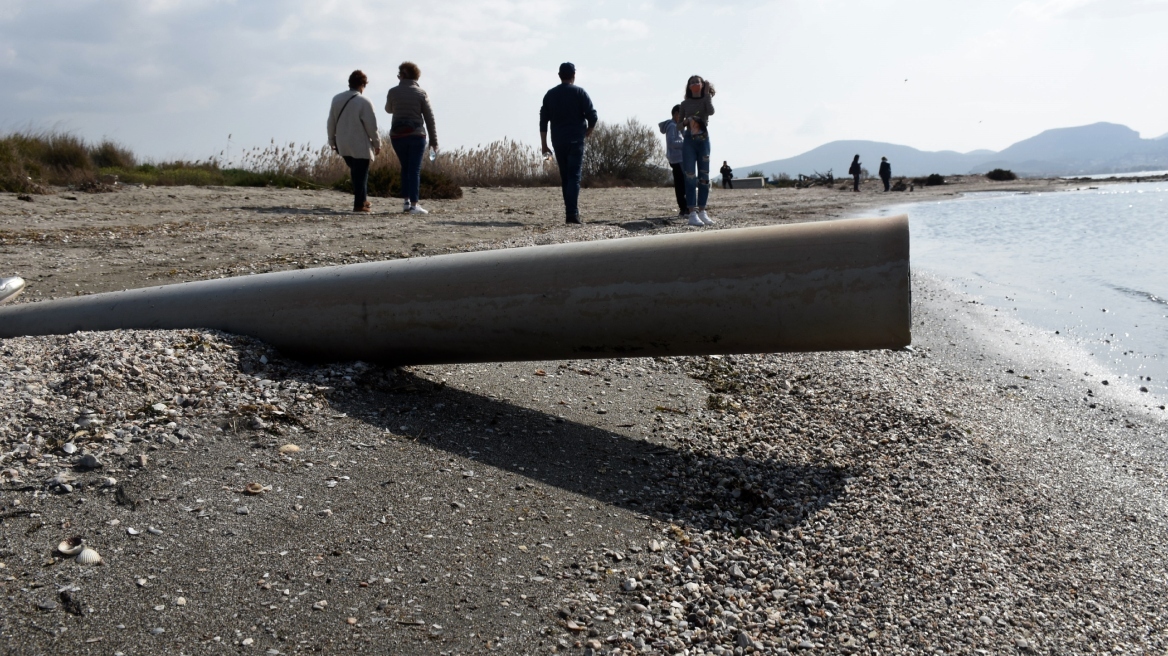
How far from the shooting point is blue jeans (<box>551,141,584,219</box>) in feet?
33.2

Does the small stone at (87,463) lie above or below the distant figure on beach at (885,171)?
below

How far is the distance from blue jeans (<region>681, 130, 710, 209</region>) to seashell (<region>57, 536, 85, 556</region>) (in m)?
8.63

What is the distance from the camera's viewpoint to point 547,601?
2.23 m

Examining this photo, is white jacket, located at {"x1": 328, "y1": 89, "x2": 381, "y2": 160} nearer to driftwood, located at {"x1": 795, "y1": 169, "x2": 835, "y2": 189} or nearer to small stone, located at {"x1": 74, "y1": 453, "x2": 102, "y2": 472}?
small stone, located at {"x1": 74, "y1": 453, "x2": 102, "y2": 472}

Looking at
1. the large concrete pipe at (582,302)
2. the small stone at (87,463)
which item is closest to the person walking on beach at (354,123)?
the large concrete pipe at (582,302)

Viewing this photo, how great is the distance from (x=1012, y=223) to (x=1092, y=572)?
15884 mm

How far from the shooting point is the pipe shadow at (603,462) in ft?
9.41

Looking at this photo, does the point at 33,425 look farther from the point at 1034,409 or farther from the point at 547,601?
the point at 1034,409

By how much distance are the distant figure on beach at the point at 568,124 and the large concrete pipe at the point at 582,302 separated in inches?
250

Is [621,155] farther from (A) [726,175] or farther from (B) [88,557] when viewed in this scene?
(B) [88,557]

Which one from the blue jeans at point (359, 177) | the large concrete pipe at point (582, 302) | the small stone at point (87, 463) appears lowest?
the small stone at point (87, 463)

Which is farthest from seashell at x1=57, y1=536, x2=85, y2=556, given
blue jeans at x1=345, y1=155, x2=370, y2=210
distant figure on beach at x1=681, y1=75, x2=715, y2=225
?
blue jeans at x1=345, y1=155, x2=370, y2=210

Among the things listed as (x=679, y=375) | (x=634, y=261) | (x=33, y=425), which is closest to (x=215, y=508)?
(x=33, y=425)

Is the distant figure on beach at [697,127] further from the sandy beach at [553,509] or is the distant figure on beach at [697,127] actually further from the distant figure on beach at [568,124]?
the sandy beach at [553,509]
